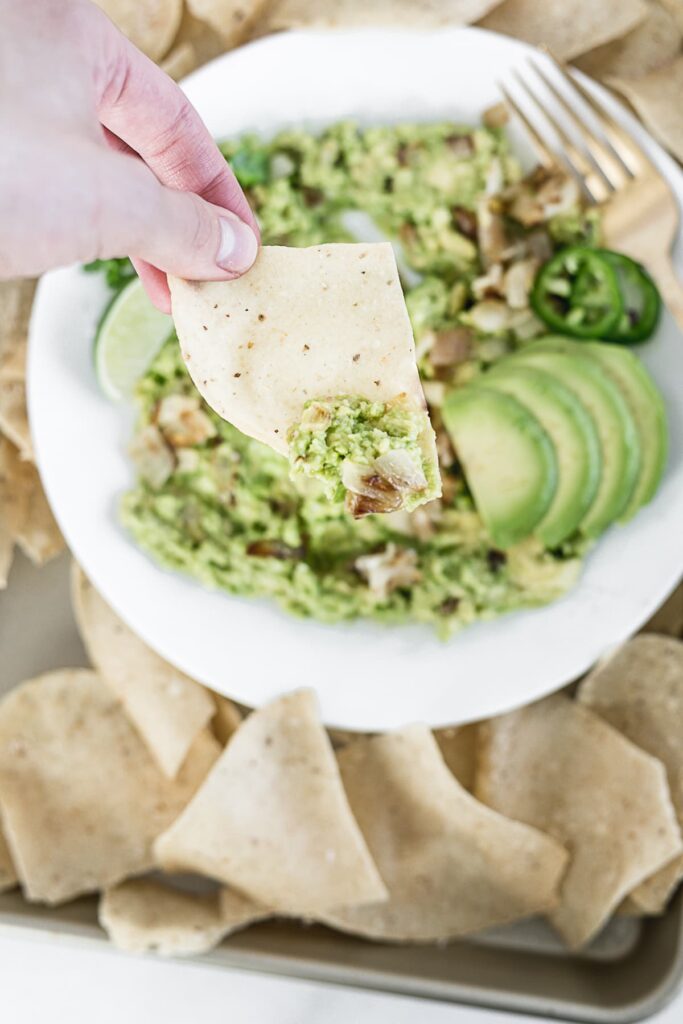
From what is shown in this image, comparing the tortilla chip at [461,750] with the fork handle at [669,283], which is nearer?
the fork handle at [669,283]

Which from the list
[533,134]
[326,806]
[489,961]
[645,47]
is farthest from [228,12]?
[489,961]

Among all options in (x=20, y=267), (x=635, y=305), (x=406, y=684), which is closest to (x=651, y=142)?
(x=635, y=305)

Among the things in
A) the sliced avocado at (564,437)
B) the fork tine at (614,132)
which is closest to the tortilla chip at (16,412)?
the sliced avocado at (564,437)

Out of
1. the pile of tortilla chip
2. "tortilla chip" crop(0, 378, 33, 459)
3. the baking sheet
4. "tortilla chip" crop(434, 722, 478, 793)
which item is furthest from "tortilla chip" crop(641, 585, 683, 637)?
"tortilla chip" crop(0, 378, 33, 459)

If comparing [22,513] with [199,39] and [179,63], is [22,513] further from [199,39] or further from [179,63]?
[199,39]

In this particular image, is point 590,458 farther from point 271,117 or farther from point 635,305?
point 271,117

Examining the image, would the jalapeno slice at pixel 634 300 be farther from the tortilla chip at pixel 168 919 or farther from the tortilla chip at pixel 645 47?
the tortilla chip at pixel 168 919

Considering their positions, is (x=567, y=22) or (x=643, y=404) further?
(x=567, y=22)
